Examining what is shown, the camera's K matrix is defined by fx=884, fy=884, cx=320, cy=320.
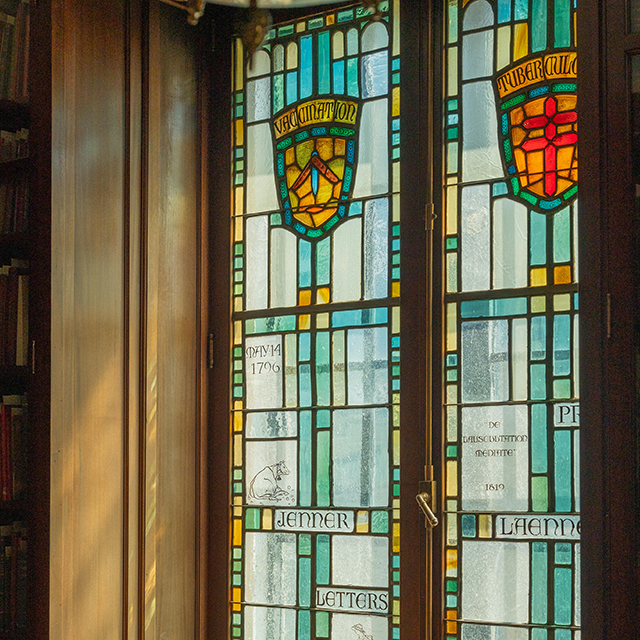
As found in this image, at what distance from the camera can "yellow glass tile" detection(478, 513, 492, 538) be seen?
9.10 ft

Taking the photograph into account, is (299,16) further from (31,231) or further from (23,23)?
(31,231)

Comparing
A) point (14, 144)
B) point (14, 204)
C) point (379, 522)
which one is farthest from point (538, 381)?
point (14, 144)

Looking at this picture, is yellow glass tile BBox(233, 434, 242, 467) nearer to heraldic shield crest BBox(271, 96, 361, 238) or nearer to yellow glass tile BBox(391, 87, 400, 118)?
heraldic shield crest BBox(271, 96, 361, 238)

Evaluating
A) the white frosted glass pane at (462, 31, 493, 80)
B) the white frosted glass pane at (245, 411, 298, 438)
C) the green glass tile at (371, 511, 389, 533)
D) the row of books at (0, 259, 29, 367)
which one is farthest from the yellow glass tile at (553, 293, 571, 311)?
the row of books at (0, 259, 29, 367)

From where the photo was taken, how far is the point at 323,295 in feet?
10.5

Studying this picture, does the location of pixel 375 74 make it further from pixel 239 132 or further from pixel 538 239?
pixel 538 239

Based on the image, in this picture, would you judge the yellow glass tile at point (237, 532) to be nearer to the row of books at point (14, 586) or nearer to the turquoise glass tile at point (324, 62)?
the row of books at point (14, 586)

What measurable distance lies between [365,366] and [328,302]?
277mm

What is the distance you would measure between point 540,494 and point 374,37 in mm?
1674

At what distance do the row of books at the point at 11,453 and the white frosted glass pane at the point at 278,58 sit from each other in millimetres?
1579

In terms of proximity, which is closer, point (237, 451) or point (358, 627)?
point (358, 627)

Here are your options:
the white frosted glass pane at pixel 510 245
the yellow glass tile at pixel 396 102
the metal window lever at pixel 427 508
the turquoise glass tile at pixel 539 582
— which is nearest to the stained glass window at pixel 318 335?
the yellow glass tile at pixel 396 102

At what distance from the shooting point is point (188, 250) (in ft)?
11.1

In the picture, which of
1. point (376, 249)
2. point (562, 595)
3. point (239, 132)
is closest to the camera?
point (562, 595)
